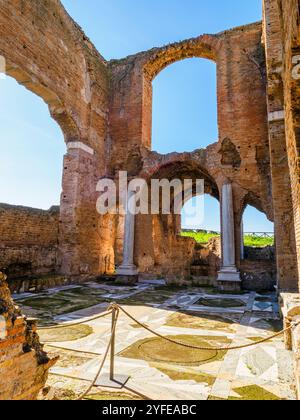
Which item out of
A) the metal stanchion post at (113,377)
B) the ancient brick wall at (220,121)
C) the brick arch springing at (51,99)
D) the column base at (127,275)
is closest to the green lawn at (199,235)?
the ancient brick wall at (220,121)

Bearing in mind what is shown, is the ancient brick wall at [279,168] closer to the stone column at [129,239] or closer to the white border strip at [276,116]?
the white border strip at [276,116]

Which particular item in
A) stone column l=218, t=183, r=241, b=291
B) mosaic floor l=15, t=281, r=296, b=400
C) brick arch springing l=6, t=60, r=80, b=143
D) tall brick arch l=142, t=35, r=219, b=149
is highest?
tall brick arch l=142, t=35, r=219, b=149

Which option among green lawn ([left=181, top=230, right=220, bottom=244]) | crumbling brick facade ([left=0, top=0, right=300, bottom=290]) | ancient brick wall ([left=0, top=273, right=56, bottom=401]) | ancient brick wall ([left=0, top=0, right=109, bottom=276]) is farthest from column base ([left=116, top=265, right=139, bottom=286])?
green lawn ([left=181, top=230, right=220, bottom=244])

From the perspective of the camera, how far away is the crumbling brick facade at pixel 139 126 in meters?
8.05

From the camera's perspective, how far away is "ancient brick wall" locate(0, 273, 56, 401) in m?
2.26

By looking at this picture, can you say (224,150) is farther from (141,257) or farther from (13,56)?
(13,56)

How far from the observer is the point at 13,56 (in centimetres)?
858

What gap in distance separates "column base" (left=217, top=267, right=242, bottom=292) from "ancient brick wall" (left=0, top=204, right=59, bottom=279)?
6214mm

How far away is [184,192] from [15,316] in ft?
46.2

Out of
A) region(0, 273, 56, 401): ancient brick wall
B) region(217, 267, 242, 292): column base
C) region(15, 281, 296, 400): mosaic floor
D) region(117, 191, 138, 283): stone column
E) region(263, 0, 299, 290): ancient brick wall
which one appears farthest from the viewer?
region(117, 191, 138, 283): stone column

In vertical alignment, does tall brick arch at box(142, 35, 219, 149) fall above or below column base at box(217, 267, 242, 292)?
above

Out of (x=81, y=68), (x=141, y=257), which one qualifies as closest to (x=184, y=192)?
(x=141, y=257)

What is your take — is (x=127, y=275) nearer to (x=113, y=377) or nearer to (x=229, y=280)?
(x=229, y=280)

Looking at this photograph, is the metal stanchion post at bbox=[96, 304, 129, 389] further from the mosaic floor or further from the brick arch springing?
the brick arch springing
